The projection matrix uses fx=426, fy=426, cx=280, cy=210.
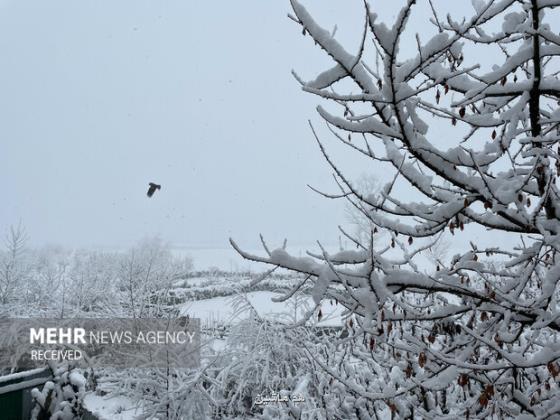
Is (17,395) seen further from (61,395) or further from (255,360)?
(255,360)

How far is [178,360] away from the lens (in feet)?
23.0

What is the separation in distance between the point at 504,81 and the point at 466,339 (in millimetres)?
1449

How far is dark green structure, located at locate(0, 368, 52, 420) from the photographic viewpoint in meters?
6.83

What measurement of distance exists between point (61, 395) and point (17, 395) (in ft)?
4.62

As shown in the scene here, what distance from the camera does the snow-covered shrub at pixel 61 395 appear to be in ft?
20.2

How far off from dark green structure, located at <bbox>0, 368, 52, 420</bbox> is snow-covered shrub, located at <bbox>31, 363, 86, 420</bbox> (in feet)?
2.96

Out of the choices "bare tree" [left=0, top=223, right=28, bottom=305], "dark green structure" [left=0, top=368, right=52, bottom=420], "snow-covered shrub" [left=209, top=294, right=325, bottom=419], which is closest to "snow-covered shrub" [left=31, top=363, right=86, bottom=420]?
"dark green structure" [left=0, top=368, right=52, bottom=420]

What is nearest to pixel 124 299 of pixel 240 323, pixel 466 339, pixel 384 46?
pixel 240 323

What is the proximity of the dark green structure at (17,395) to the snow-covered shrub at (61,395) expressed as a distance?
902 millimetres

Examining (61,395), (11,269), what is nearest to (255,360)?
(61,395)

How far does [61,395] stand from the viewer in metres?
6.25

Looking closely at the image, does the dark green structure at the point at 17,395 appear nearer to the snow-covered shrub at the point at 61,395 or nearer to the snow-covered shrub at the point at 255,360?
the snow-covered shrub at the point at 61,395

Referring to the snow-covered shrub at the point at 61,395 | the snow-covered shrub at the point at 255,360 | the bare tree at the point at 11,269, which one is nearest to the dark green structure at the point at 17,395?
the snow-covered shrub at the point at 61,395

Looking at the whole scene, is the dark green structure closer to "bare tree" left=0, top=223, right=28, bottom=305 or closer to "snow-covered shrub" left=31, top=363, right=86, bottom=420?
"snow-covered shrub" left=31, top=363, right=86, bottom=420
